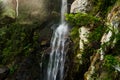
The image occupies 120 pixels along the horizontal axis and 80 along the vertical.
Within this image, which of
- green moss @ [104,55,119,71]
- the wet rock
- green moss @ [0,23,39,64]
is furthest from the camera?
green moss @ [0,23,39,64]

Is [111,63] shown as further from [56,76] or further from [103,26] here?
[56,76]

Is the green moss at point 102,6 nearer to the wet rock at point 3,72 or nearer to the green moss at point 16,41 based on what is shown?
the green moss at point 16,41

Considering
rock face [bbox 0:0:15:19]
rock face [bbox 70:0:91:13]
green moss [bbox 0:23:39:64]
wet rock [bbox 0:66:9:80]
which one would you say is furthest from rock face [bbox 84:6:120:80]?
rock face [bbox 0:0:15:19]

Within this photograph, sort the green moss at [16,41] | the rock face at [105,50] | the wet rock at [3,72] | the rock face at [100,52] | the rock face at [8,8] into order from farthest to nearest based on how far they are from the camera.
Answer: the rock face at [8,8] < the green moss at [16,41] < the wet rock at [3,72] < the rock face at [105,50] < the rock face at [100,52]

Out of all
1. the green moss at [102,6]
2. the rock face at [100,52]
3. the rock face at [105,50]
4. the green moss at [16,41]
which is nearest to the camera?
the rock face at [100,52]

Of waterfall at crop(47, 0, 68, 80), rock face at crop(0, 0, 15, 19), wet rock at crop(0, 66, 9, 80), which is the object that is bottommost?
wet rock at crop(0, 66, 9, 80)

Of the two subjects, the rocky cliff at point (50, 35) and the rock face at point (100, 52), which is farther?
the rocky cliff at point (50, 35)

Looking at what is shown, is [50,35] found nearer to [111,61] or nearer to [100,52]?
[100,52]

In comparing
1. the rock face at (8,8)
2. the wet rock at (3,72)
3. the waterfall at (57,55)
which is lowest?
the wet rock at (3,72)

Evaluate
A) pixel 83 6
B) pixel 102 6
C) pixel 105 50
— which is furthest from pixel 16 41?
pixel 105 50

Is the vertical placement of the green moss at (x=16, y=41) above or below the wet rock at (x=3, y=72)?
above

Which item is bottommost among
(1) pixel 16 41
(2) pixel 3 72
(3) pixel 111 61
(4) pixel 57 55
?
(2) pixel 3 72

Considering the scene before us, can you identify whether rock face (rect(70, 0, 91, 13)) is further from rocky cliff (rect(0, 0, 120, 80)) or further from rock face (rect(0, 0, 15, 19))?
rock face (rect(0, 0, 15, 19))

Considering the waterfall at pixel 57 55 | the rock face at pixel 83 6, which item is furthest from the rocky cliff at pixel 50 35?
the waterfall at pixel 57 55
